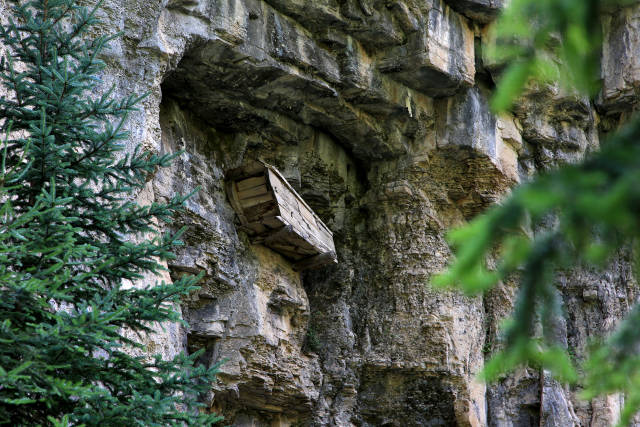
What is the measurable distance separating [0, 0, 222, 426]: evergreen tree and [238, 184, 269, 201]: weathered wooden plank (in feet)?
13.6

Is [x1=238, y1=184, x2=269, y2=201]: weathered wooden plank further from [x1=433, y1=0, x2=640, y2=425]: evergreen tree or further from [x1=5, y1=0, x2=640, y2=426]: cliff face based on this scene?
[x1=433, y1=0, x2=640, y2=425]: evergreen tree

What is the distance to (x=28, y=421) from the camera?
4.05 metres

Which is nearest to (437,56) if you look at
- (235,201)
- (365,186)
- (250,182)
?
(365,186)

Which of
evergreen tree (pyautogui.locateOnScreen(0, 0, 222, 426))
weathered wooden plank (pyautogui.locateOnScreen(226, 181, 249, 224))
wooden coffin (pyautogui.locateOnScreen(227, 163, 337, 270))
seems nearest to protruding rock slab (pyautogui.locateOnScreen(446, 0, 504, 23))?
wooden coffin (pyautogui.locateOnScreen(227, 163, 337, 270))

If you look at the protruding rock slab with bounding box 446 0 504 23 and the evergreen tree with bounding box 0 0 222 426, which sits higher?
the protruding rock slab with bounding box 446 0 504 23

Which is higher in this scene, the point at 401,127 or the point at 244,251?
the point at 401,127

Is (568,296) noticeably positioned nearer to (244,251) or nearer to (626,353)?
(244,251)

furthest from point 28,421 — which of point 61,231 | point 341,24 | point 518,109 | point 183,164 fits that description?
point 518,109

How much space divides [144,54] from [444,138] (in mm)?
4634

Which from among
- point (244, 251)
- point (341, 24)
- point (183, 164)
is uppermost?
point (341, 24)

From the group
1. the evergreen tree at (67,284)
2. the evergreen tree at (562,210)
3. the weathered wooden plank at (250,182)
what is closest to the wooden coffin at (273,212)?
the weathered wooden plank at (250,182)

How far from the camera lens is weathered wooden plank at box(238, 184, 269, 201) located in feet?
29.4

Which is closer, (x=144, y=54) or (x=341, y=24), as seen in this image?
(x=144, y=54)

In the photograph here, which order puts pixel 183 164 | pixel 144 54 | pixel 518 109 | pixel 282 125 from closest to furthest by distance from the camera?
Result: 1. pixel 144 54
2. pixel 183 164
3. pixel 282 125
4. pixel 518 109
